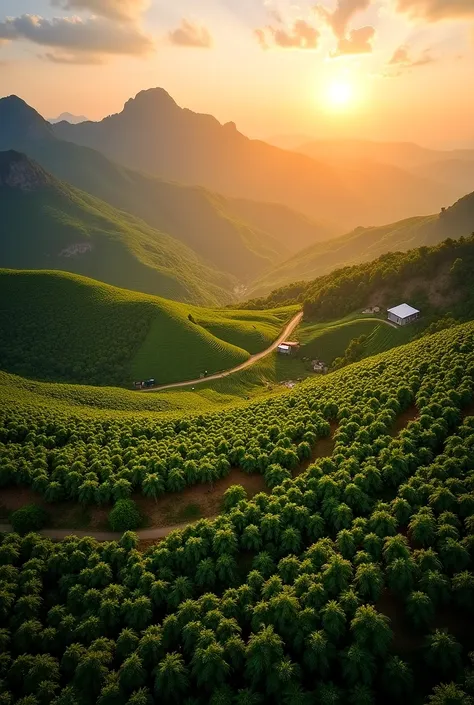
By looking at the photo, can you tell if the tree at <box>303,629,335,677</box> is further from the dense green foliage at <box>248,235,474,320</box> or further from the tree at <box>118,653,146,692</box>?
the dense green foliage at <box>248,235,474,320</box>

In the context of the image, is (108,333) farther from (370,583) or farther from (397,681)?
(397,681)

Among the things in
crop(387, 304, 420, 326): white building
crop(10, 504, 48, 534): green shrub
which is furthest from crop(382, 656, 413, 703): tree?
crop(387, 304, 420, 326): white building

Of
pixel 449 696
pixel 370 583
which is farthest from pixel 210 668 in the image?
pixel 449 696

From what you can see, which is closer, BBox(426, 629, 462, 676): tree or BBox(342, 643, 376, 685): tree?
BBox(426, 629, 462, 676): tree

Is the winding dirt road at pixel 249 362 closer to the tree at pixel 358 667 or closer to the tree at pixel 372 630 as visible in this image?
the tree at pixel 372 630

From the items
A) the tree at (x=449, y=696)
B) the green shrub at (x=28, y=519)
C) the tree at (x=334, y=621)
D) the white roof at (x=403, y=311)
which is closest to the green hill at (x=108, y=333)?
the white roof at (x=403, y=311)

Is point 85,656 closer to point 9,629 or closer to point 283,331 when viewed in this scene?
point 9,629

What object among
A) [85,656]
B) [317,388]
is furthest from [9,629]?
[317,388]
